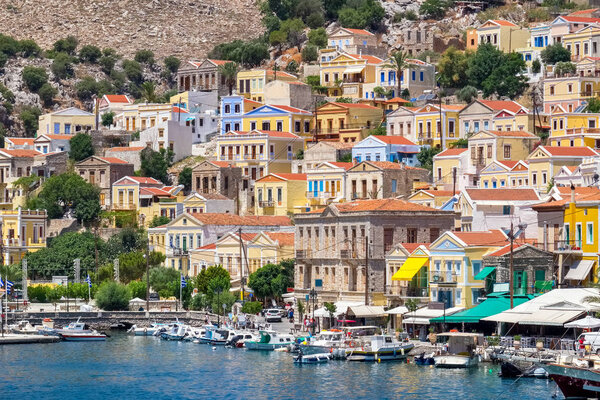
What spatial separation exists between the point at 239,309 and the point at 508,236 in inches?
975

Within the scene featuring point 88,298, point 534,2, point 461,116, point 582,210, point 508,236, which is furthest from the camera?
point 534,2

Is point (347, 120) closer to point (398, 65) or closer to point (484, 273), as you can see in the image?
point (398, 65)

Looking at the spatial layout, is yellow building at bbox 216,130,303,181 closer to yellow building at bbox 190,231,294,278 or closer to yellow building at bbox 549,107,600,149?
yellow building at bbox 190,231,294,278

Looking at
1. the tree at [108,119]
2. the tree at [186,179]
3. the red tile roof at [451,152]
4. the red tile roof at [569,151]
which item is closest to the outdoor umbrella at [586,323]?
the red tile roof at [569,151]

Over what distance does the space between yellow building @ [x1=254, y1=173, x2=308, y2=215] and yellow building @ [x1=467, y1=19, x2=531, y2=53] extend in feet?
105

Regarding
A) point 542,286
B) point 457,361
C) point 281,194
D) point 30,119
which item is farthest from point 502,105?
point 30,119

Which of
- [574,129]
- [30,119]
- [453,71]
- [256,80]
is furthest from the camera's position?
[30,119]

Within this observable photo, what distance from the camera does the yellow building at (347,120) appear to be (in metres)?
150

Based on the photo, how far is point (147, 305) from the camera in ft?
401

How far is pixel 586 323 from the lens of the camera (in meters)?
84.2

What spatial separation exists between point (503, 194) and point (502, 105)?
3362cm

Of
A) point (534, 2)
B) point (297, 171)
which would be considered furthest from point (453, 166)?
point (534, 2)

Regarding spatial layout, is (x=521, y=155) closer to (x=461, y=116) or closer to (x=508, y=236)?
(x=461, y=116)

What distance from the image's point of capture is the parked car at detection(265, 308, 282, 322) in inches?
4464
